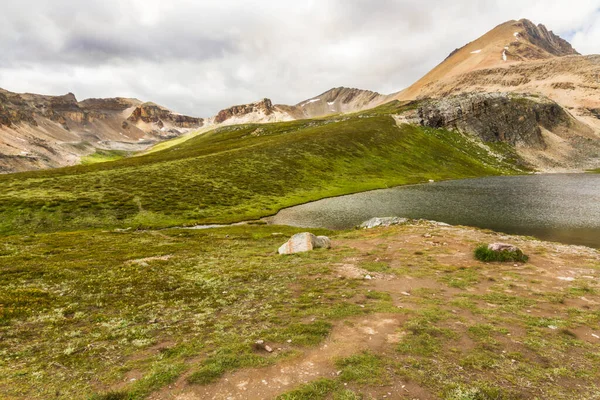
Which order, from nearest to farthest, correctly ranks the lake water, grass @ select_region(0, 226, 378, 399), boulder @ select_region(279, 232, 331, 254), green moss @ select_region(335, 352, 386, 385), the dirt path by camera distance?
the dirt path < green moss @ select_region(335, 352, 386, 385) < grass @ select_region(0, 226, 378, 399) < boulder @ select_region(279, 232, 331, 254) < the lake water

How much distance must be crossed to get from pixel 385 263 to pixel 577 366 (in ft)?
56.1

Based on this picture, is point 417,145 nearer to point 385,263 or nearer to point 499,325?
point 385,263

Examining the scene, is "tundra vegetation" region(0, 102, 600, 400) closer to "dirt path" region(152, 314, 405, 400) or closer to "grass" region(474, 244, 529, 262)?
"dirt path" region(152, 314, 405, 400)

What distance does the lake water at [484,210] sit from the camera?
54219 millimetres

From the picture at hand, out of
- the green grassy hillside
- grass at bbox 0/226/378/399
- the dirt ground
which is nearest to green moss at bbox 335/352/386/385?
the dirt ground

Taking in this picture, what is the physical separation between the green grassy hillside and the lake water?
14384 millimetres

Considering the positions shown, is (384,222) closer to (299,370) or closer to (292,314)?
(292,314)

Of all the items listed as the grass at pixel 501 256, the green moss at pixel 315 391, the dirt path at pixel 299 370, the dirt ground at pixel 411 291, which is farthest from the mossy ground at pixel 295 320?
the grass at pixel 501 256

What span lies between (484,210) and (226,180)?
75551mm

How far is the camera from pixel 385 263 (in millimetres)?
29312

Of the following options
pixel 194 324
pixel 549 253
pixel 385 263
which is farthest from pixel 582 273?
pixel 194 324

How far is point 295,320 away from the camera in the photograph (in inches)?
662

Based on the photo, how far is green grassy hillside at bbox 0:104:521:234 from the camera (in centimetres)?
6531

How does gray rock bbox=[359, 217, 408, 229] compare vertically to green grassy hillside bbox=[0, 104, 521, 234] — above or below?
below
